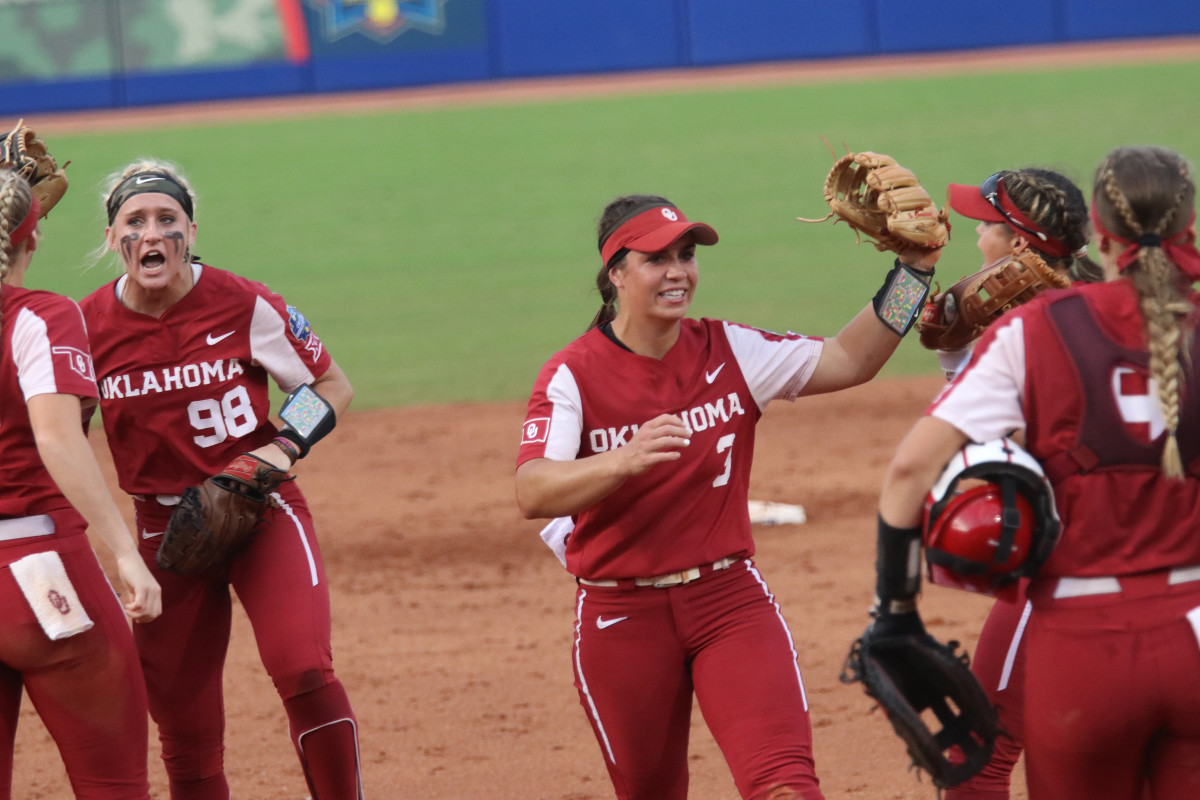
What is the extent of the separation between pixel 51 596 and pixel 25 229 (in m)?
0.87

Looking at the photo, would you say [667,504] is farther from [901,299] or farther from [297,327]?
[297,327]

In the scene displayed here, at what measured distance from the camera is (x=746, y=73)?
26.6 meters

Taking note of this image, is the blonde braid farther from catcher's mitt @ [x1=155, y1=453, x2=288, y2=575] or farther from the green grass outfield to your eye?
the green grass outfield

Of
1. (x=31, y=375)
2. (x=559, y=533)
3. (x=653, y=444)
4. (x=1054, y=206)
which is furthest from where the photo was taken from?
(x=559, y=533)

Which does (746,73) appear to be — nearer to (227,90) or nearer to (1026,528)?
(227,90)

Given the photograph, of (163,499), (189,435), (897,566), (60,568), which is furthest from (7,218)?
(897,566)

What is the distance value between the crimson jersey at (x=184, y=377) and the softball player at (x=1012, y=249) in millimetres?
2086

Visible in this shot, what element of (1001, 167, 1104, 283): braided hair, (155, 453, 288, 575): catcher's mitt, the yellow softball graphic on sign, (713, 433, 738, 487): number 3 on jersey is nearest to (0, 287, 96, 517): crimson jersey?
(155, 453, 288, 575): catcher's mitt

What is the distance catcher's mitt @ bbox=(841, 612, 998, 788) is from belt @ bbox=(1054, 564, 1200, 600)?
0.27 metres

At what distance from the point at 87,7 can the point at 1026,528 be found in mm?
26385

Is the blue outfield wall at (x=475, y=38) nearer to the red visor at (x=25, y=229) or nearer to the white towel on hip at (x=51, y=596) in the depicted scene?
the red visor at (x=25, y=229)

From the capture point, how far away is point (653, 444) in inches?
127

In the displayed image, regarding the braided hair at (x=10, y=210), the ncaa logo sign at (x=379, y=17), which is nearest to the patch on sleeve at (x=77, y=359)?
the braided hair at (x=10, y=210)

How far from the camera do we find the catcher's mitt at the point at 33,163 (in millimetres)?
4199
